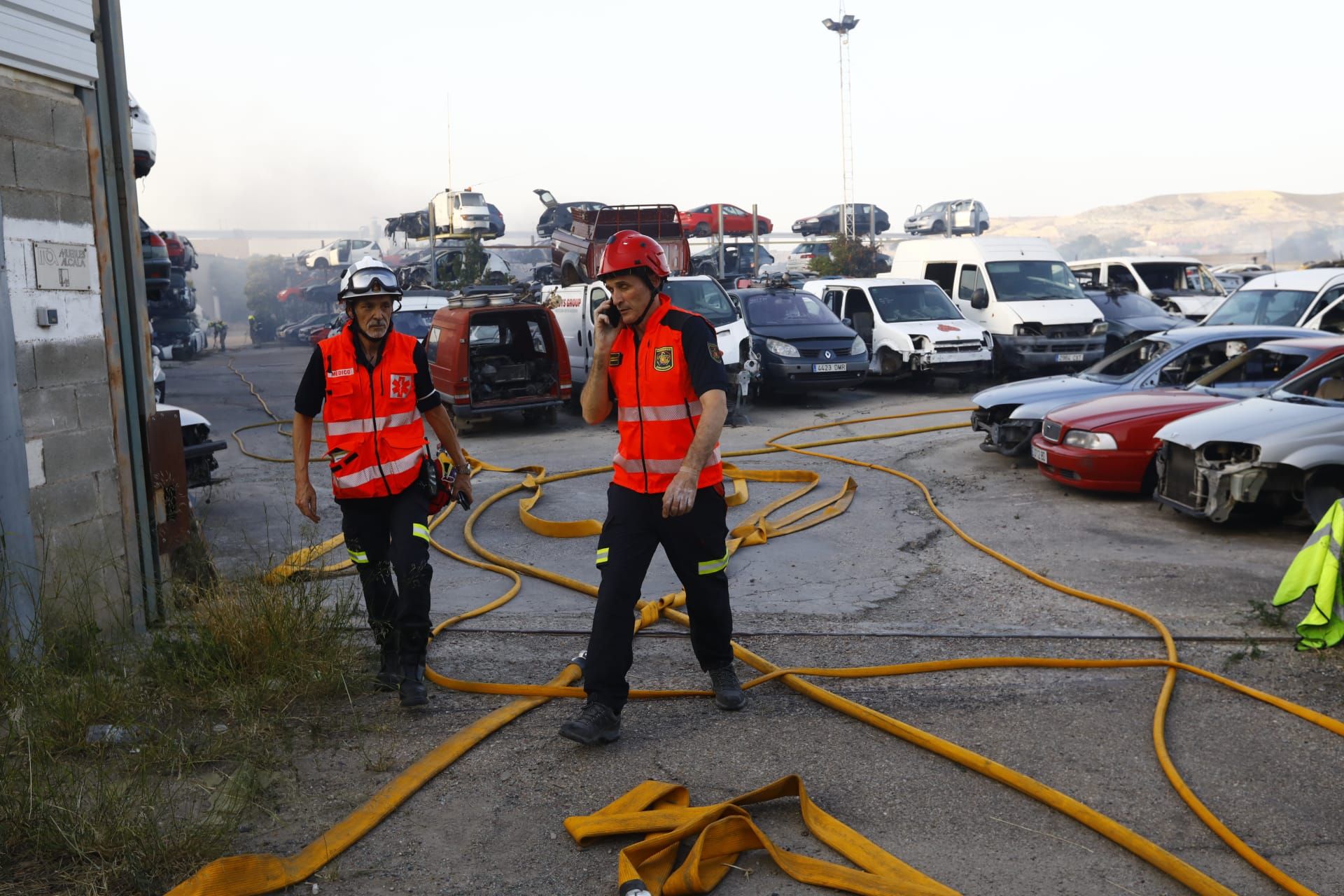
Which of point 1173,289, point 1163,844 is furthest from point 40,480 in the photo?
point 1173,289

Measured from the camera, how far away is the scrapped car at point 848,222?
114 feet

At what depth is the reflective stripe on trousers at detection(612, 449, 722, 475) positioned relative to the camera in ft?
14.7

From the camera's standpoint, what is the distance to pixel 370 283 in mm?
4781

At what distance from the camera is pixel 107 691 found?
4574 mm

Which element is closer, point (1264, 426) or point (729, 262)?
point (1264, 426)

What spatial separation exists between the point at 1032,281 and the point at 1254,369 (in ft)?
26.4

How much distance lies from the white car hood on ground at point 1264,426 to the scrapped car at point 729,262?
19.2m

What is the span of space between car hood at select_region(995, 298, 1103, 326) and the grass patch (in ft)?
42.2

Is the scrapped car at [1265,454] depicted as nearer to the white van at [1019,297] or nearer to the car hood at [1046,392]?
the car hood at [1046,392]

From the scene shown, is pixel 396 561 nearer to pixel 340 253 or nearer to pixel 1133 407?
pixel 1133 407

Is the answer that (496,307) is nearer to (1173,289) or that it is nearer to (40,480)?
(40,480)

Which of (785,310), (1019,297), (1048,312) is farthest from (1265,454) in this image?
(1019,297)

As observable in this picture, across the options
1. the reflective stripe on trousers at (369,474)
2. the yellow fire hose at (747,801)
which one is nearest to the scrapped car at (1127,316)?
the yellow fire hose at (747,801)

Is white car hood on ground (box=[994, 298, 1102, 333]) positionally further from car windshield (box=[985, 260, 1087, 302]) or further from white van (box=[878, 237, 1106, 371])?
car windshield (box=[985, 260, 1087, 302])
